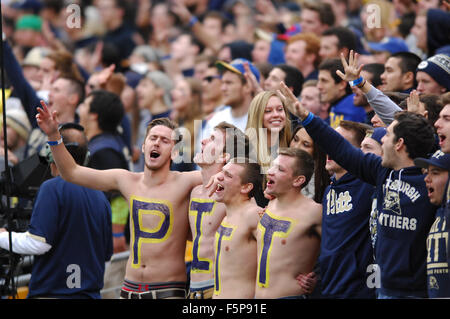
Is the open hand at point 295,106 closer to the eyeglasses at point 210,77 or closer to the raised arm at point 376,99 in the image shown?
the raised arm at point 376,99

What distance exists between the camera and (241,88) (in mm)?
8289

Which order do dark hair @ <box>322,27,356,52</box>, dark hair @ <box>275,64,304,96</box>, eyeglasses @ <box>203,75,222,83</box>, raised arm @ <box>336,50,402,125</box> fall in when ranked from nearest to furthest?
1. raised arm @ <box>336,50,402,125</box>
2. dark hair @ <box>275,64,304,96</box>
3. dark hair @ <box>322,27,356,52</box>
4. eyeglasses @ <box>203,75,222,83</box>

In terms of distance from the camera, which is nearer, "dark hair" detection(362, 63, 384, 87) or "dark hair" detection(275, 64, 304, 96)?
"dark hair" detection(362, 63, 384, 87)

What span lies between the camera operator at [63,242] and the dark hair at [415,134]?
2.59 meters

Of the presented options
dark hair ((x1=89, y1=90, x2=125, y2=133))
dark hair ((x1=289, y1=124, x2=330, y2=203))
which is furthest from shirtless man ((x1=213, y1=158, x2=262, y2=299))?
dark hair ((x1=89, y1=90, x2=125, y2=133))

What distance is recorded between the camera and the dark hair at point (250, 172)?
6.05 m

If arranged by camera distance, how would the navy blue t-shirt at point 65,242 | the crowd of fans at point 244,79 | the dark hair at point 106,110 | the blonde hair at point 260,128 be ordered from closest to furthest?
the navy blue t-shirt at point 65,242 → the crowd of fans at point 244,79 → the blonde hair at point 260,128 → the dark hair at point 106,110

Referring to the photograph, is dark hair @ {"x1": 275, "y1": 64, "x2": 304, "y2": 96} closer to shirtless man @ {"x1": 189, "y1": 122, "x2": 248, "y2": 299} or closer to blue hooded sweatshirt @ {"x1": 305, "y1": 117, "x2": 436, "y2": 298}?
shirtless man @ {"x1": 189, "y1": 122, "x2": 248, "y2": 299}

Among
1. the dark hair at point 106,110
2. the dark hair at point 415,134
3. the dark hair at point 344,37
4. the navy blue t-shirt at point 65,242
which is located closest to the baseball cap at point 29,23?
the dark hair at point 106,110

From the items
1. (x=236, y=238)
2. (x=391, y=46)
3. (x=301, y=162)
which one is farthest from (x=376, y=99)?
(x=391, y=46)

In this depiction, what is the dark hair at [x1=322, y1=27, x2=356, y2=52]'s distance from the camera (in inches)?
340

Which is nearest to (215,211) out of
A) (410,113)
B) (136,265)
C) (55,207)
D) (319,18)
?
(136,265)

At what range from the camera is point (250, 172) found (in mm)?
6074

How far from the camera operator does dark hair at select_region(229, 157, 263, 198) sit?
1.27 metres
